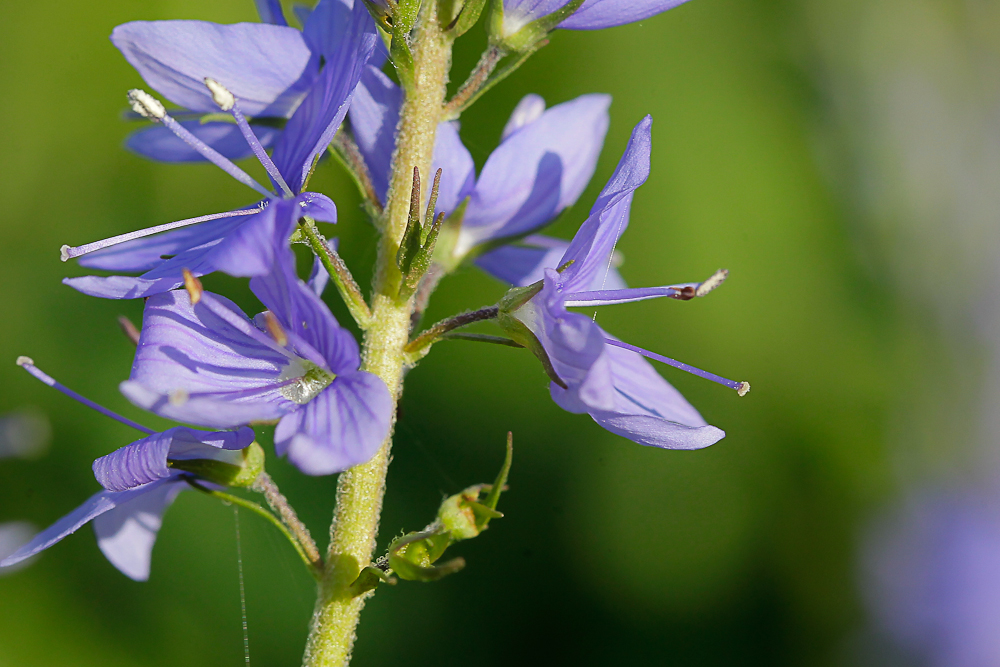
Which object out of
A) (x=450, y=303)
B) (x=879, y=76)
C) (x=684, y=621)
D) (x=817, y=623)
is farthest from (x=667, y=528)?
(x=879, y=76)

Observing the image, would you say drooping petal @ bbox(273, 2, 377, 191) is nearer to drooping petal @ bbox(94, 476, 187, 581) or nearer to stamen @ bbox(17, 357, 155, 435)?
stamen @ bbox(17, 357, 155, 435)

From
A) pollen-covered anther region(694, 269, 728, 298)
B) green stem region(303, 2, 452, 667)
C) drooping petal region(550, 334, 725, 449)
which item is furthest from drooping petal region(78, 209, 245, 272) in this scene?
pollen-covered anther region(694, 269, 728, 298)

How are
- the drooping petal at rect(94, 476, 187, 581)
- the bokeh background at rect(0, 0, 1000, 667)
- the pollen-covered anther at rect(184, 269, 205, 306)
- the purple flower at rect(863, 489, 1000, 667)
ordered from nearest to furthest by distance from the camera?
the pollen-covered anther at rect(184, 269, 205, 306) < the drooping petal at rect(94, 476, 187, 581) < the bokeh background at rect(0, 0, 1000, 667) < the purple flower at rect(863, 489, 1000, 667)

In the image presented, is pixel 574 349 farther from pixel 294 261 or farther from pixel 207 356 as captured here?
pixel 207 356

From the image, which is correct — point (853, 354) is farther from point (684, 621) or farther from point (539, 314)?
point (539, 314)

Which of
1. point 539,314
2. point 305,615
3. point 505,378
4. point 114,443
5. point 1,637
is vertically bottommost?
point 1,637
